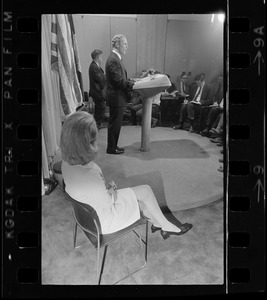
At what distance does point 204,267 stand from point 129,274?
438 mm

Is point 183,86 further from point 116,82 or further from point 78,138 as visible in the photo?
point 78,138

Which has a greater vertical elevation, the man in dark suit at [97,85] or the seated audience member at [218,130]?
the man in dark suit at [97,85]

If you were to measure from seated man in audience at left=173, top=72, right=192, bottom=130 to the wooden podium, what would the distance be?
71 mm

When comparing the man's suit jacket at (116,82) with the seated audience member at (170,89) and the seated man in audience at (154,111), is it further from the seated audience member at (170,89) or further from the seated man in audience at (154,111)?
the seated audience member at (170,89)

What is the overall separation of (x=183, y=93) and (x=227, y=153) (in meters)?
0.43

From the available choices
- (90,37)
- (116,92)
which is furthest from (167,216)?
(90,37)

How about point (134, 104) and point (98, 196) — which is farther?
point (134, 104)

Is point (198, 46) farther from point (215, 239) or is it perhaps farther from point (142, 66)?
point (215, 239)

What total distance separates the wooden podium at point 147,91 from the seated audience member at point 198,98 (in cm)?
16

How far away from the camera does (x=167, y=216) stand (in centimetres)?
183

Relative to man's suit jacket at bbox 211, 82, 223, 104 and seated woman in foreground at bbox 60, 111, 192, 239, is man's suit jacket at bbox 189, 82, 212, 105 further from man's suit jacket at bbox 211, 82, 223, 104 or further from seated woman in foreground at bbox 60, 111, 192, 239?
seated woman in foreground at bbox 60, 111, 192, 239

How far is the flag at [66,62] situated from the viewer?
170cm

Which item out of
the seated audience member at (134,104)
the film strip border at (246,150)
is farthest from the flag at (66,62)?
the film strip border at (246,150)
